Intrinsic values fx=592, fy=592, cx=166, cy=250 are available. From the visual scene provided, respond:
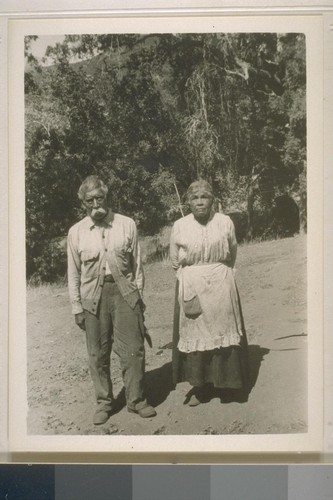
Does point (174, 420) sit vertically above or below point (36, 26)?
below

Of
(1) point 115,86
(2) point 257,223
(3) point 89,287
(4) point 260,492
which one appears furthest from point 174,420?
(1) point 115,86

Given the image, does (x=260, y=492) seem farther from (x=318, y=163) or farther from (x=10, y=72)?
(x=10, y=72)

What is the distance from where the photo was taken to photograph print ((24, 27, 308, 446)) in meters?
1.59

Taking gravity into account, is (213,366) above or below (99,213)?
below

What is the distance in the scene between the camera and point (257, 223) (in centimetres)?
159

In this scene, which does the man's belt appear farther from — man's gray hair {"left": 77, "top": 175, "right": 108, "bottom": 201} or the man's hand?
man's gray hair {"left": 77, "top": 175, "right": 108, "bottom": 201}

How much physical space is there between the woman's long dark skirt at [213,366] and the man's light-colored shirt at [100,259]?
0.44 ft

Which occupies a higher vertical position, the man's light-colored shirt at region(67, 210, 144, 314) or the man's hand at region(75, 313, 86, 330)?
the man's light-colored shirt at region(67, 210, 144, 314)

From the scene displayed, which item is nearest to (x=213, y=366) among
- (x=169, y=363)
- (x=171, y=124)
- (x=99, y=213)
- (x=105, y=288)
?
(x=169, y=363)

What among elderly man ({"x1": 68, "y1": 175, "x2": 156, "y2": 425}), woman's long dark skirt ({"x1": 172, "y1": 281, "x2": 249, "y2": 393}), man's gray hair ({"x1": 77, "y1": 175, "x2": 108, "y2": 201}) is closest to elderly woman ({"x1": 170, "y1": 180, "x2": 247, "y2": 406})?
woman's long dark skirt ({"x1": 172, "y1": 281, "x2": 249, "y2": 393})

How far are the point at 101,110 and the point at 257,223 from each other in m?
0.52

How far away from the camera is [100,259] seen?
1.59 m

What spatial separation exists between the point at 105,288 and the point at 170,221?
252mm

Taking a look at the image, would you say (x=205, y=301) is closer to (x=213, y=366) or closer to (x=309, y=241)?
(x=213, y=366)
